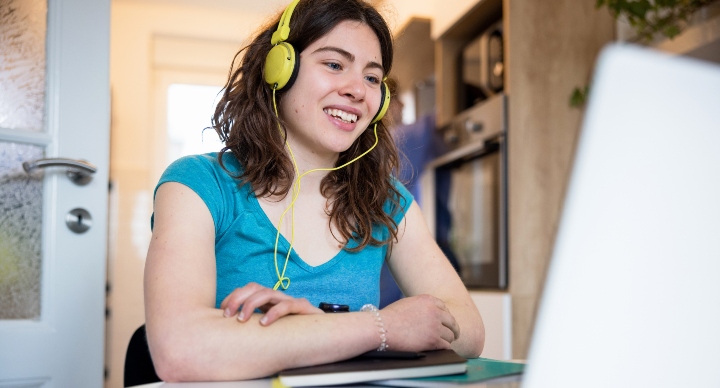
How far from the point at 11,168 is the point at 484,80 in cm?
208

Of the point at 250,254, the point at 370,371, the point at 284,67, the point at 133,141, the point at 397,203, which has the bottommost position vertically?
the point at 370,371

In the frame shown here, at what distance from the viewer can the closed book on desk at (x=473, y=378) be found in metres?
0.73

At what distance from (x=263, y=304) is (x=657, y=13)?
1.93m

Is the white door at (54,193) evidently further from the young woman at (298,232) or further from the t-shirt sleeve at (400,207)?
the t-shirt sleeve at (400,207)

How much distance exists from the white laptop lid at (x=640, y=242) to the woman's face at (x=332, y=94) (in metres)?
0.95

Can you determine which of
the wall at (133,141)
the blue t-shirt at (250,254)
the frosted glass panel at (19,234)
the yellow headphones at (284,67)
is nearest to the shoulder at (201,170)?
the blue t-shirt at (250,254)

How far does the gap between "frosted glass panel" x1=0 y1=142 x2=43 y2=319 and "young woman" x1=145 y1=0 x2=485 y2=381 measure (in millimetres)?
581

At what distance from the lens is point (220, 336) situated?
0.88m

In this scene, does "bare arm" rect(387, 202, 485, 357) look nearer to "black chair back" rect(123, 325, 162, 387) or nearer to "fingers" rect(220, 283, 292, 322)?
"fingers" rect(220, 283, 292, 322)

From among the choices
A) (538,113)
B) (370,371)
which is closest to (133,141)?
(538,113)

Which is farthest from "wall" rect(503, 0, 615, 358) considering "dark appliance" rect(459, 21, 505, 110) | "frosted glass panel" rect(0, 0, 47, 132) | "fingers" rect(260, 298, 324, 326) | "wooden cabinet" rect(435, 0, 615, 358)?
"fingers" rect(260, 298, 324, 326)

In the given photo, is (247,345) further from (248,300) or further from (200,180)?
(200,180)

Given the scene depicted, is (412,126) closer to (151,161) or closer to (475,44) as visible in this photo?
(475,44)

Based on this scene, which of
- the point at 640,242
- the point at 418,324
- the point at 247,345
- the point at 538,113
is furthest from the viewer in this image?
the point at 538,113
